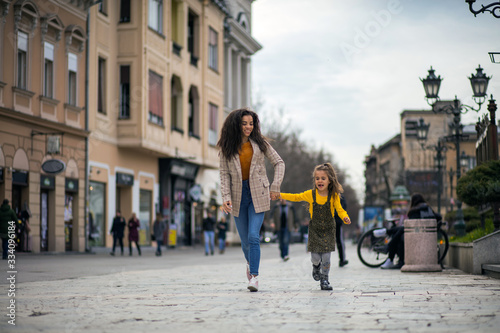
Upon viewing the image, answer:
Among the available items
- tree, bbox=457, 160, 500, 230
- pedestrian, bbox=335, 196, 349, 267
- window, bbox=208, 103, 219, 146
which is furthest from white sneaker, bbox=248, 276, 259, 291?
window, bbox=208, 103, 219, 146

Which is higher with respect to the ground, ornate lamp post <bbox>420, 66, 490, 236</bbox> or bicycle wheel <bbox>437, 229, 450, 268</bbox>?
ornate lamp post <bbox>420, 66, 490, 236</bbox>

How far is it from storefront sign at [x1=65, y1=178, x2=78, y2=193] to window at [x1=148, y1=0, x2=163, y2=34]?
901 cm

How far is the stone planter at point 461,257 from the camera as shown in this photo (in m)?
13.5

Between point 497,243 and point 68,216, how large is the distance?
19.6m

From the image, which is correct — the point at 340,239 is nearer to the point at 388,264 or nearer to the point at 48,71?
the point at 388,264

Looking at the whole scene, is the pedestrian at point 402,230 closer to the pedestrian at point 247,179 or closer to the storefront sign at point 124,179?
the pedestrian at point 247,179

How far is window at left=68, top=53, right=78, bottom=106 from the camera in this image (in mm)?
29188

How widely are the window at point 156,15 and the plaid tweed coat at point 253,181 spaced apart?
2656 centimetres

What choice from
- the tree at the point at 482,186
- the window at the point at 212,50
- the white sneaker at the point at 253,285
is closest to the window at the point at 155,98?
the window at the point at 212,50

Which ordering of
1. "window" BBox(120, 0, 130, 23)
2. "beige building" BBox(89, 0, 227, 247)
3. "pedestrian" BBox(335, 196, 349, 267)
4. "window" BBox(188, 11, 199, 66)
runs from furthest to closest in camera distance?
"window" BBox(188, 11, 199, 66) → "window" BBox(120, 0, 130, 23) → "beige building" BBox(89, 0, 227, 247) → "pedestrian" BBox(335, 196, 349, 267)

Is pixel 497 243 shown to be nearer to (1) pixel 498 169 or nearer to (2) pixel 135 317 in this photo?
(1) pixel 498 169

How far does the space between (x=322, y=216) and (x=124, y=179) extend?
2491cm

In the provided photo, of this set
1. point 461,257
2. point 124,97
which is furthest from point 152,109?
point 461,257

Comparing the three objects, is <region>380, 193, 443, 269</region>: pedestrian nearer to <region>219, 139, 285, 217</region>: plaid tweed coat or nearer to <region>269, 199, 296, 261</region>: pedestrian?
<region>269, 199, 296, 261</region>: pedestrian
